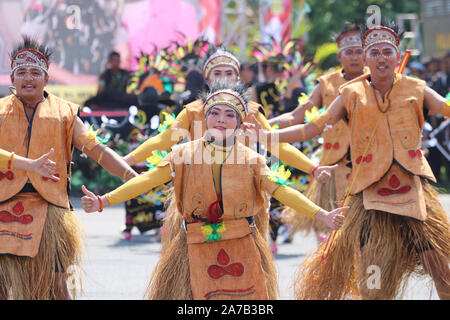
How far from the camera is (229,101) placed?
18.6 ft

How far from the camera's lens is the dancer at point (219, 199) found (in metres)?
5.61

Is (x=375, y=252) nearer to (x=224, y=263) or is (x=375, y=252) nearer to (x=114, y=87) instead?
(x=224, y=263)

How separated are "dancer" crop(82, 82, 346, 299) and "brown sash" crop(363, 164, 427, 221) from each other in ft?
3.41

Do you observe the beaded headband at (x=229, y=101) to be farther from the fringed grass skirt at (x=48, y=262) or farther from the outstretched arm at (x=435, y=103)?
the outstretched arm at (x=435, y=103)

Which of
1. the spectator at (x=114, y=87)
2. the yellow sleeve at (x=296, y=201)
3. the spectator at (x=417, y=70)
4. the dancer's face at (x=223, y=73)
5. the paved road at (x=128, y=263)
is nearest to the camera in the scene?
the yellow sleeve at (x=296, y=201)

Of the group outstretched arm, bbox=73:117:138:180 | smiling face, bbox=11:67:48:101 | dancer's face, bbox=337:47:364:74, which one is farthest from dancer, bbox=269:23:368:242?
smiling face, bbox=11:67:48:101

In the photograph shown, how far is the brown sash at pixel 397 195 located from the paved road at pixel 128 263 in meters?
0.61

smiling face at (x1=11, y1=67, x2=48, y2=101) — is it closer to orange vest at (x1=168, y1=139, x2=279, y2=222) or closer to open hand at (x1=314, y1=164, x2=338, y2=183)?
orange vest at (x1=168, y1=139, x2=279, y2=222)

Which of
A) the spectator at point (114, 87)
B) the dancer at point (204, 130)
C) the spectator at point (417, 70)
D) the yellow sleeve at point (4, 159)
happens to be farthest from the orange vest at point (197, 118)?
the spectator at point (417, 70)

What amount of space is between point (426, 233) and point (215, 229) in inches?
60.4

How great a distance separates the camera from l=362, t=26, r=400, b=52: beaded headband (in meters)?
6.58

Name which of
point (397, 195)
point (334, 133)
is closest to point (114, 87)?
point (334, 133)

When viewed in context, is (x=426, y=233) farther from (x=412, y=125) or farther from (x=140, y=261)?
(x=140, y=261)

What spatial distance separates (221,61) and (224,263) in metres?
2.21
